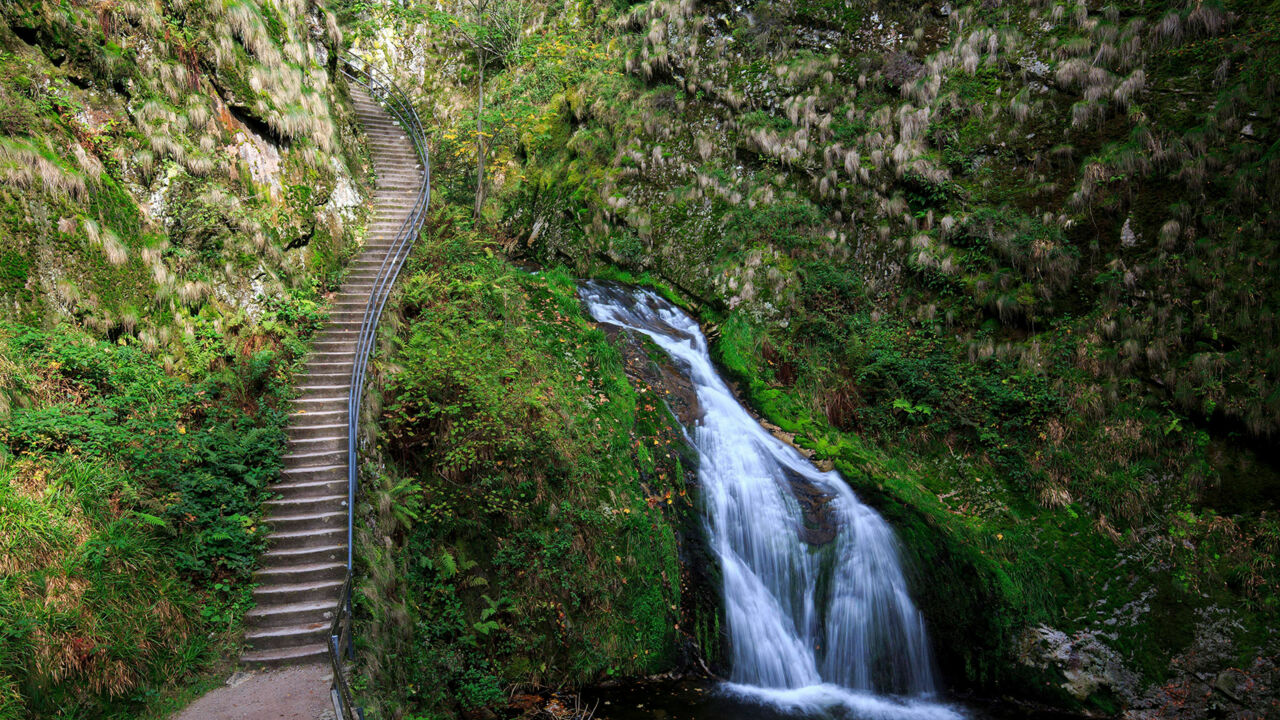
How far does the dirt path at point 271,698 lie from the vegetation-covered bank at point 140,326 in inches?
16.2

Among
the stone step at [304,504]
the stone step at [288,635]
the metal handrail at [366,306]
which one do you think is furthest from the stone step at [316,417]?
the stone step at [288,635]

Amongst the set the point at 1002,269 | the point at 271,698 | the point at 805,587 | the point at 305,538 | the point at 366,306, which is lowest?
the point at 805,587

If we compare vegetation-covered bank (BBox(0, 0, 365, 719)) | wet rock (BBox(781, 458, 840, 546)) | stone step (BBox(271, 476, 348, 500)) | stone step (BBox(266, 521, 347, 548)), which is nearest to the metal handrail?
stone step (BBox(271, 476, 348, 500))

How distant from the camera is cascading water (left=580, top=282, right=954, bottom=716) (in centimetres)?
929

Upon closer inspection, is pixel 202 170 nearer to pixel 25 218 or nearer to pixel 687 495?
pixel 25 218

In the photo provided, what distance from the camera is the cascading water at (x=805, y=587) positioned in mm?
9289

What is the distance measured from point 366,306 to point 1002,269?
1384 cm

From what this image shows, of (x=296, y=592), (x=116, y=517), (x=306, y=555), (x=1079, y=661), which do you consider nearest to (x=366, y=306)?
(x=306, y=555)

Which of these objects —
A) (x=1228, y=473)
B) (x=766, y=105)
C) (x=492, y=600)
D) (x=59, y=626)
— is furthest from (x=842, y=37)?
(x=59, y=626)

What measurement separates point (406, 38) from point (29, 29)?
17576 millimetres

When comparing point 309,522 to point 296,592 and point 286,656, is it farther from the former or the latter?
point 286,656

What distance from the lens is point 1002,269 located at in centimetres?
1245

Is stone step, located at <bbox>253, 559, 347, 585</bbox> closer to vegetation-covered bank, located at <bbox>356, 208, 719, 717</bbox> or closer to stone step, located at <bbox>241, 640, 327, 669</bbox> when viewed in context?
vegetation-covered bank, located at <bbox>356, 208, 719, 717</bbox>

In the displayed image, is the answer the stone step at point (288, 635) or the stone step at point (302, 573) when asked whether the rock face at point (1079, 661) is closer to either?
the stone step at point (288, 635)
